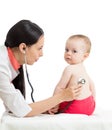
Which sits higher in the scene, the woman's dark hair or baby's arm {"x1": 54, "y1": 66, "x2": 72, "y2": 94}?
A: the woman's dark hair

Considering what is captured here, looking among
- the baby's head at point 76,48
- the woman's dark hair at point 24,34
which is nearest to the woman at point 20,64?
the woman's dark hair at point 24,34

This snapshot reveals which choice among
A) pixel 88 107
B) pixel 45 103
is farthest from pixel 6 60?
pixel 88 107

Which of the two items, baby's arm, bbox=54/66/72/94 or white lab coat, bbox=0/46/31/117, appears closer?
white lab coat, bbox=0/46/31/117

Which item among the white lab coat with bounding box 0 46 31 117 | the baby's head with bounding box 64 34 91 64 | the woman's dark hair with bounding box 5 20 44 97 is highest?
the woman's dark hair with bounding box 5 20 44 97

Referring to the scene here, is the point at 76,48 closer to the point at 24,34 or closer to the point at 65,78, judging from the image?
the point at 65,78

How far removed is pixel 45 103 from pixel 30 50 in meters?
0.32

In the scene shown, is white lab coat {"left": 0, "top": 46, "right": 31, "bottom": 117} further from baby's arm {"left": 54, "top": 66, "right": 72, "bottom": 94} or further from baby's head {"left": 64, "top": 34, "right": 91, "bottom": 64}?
baby's head {"left": 64, "top": 34, "right": 91, "bottom": 64}

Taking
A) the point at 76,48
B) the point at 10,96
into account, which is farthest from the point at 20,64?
the point at 76,48

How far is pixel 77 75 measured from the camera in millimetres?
2789

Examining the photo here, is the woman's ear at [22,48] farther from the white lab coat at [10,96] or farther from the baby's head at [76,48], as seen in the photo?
the baby's head at [76,48]

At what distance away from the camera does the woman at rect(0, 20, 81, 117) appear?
2.68 metres

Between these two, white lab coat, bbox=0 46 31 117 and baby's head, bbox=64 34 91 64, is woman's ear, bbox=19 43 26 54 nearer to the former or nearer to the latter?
white lab coat, bbox=0 46 31 117

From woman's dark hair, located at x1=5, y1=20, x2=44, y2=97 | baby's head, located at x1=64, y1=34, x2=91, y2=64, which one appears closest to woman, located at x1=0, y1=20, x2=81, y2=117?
woman's dark hair, located at x1=5, y1=20, x2=44, y2=97

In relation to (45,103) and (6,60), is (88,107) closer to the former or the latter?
(45,103)
